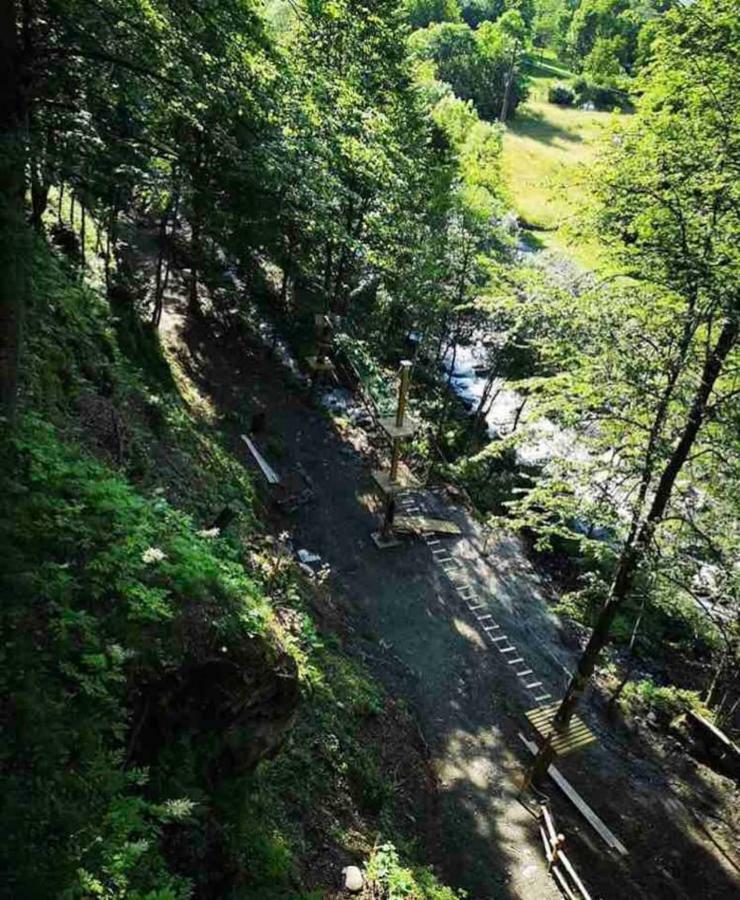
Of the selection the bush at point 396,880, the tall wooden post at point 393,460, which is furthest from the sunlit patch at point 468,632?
the bush at point 396,880

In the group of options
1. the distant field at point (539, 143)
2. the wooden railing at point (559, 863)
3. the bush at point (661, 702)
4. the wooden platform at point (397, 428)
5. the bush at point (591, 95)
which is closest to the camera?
the wooden railing at point (559, 863)

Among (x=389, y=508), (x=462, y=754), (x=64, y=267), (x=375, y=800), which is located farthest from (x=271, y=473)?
(x=375, y=800)

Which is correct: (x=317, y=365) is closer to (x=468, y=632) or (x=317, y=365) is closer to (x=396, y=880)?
(x=468, y=632)

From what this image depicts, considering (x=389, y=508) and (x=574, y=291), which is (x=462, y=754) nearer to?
(x=389, y=508)

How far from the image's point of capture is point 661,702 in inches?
637

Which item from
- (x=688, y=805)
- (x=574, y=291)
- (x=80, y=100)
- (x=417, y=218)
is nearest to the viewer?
(x=80, y=100)

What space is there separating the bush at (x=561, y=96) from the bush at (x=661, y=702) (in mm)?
75423

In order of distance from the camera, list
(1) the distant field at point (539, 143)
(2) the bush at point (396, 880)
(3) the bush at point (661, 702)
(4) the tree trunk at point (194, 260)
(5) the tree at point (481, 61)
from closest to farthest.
Result: 1. (2) the bush at point (396, 880)
2. (3) the bush at point (661, 702)
3. (4) the tree trunk at point (194, 260)
4. (1) the distant field at point (539, 143)
5. (5) the tree at point (481, 61)

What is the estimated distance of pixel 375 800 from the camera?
9.65 m

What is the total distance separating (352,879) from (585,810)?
6680 mm

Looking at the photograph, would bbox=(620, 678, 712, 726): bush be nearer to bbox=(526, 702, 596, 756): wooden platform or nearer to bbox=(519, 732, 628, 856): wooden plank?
bbox=(519, 732, 628, 856): wooden plank

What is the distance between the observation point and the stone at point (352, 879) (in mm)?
7656

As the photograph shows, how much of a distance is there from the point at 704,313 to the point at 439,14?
316 feet

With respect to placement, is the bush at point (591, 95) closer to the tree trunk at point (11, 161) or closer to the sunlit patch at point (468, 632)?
the sunlit patch at point (468, 632)
